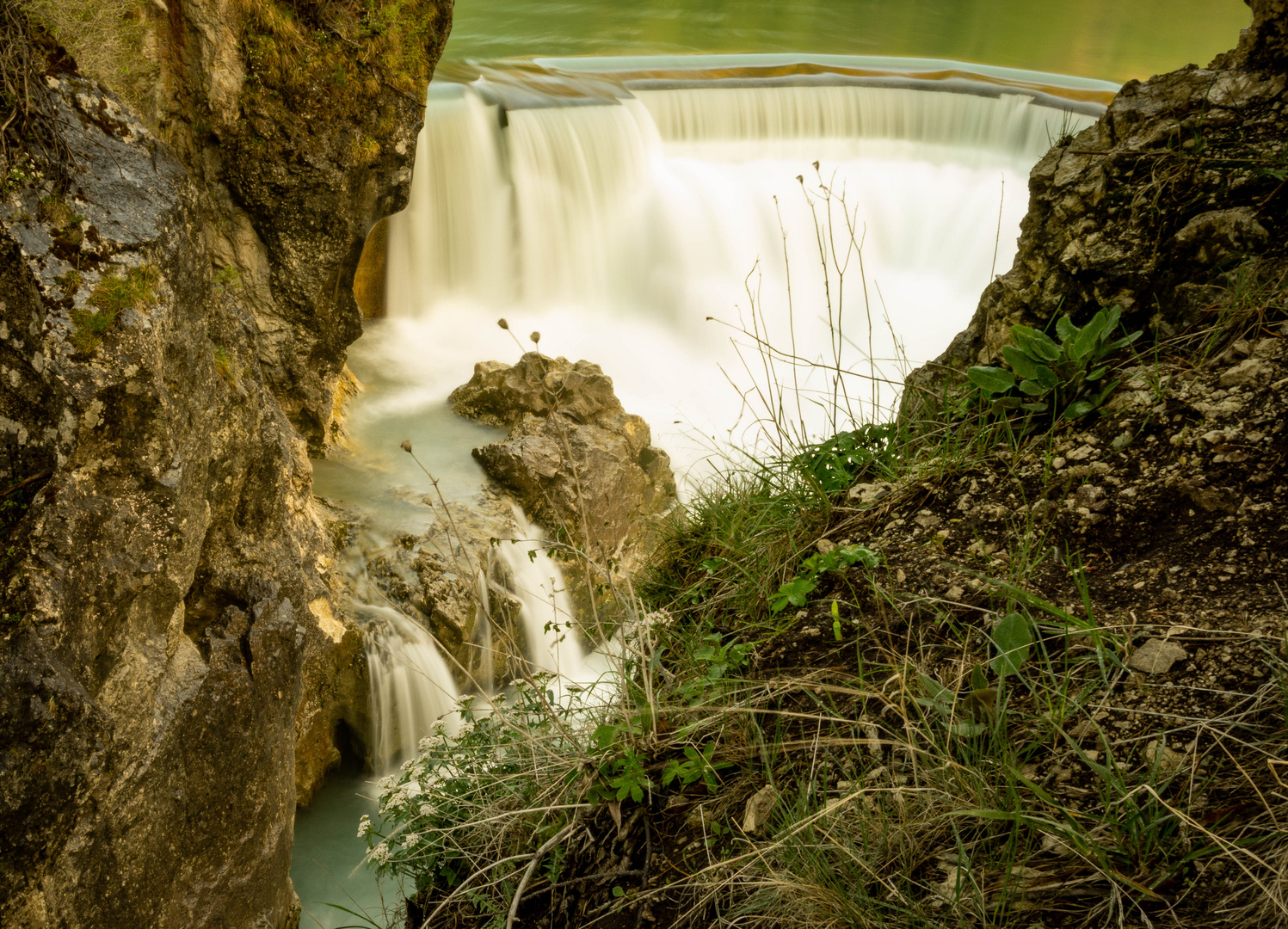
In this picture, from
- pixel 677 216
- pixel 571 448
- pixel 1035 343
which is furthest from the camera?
pixel 677 216

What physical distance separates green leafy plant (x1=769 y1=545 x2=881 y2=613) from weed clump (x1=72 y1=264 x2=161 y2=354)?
2049 mm

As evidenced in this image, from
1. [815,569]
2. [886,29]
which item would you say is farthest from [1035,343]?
[886,29]

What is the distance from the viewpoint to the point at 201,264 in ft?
9.46

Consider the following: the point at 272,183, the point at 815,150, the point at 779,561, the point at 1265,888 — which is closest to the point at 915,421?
the point at 779,561

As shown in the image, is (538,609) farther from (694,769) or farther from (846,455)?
(694,769)

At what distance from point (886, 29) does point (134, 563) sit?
15584 millimetres

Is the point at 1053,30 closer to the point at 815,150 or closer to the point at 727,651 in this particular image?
the point at 815,150

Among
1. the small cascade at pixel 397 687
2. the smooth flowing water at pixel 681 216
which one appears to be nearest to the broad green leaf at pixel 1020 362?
the small cascade at pixel 397 687

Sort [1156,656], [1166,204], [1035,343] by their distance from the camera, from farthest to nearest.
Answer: [1166,204], [1035,343], [1156,656]

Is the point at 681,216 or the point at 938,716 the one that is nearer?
the point at 938,716

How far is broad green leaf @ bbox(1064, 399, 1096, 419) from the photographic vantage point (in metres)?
2.07

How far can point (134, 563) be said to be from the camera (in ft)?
8.52

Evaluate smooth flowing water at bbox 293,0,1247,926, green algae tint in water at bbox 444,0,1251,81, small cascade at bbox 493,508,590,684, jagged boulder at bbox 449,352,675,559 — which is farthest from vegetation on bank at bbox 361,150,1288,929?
green algae tint in water at bbox 444,0,1251,81

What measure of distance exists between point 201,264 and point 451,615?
9.98 feet
